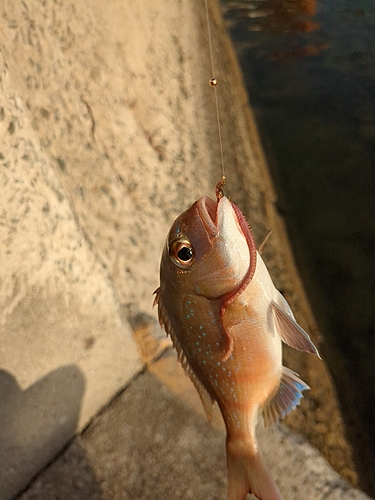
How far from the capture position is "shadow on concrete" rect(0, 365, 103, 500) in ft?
5.04

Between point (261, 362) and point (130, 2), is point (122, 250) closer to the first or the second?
point (261, 362)

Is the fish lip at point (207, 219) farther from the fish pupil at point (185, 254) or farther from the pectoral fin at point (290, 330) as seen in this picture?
the pectoral fin at point (290, 330)

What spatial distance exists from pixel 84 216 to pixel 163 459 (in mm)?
1250

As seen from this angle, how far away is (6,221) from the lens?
4.59 feet

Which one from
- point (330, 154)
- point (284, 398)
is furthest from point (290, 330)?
point (330, 154)

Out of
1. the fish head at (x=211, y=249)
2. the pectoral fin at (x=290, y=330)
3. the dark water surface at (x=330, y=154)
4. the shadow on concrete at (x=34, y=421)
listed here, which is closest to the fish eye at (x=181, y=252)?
the fish head at (x=211, y=249)

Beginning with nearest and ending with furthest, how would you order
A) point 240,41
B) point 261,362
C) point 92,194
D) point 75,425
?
1. point 261,362
2. point 75,425
3. point 92,194
4. point 240,41

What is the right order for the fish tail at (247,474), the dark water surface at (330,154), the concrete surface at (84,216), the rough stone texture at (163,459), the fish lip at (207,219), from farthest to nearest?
the dark water surface at (330,154)
the rough stone texture at (163,459)
the concrete surface at (84,216)
the fish tail at (247,474)
the fish lip at (207,219)

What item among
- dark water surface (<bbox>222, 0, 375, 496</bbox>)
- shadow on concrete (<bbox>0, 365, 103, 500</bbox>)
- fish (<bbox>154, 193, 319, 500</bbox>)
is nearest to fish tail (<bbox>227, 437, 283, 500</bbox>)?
fish (<bbox>154, 193, 319, 500</bbox>)

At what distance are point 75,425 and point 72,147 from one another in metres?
1.41

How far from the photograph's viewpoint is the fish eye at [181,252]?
112 cm

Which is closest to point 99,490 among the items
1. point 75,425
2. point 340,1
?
point 75,425

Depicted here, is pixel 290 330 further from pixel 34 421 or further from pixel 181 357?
pixel 34 421

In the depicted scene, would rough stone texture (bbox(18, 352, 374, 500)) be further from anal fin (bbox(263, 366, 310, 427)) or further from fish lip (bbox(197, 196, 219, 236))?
fish lip (bbox(197, 196, 219, 236))
